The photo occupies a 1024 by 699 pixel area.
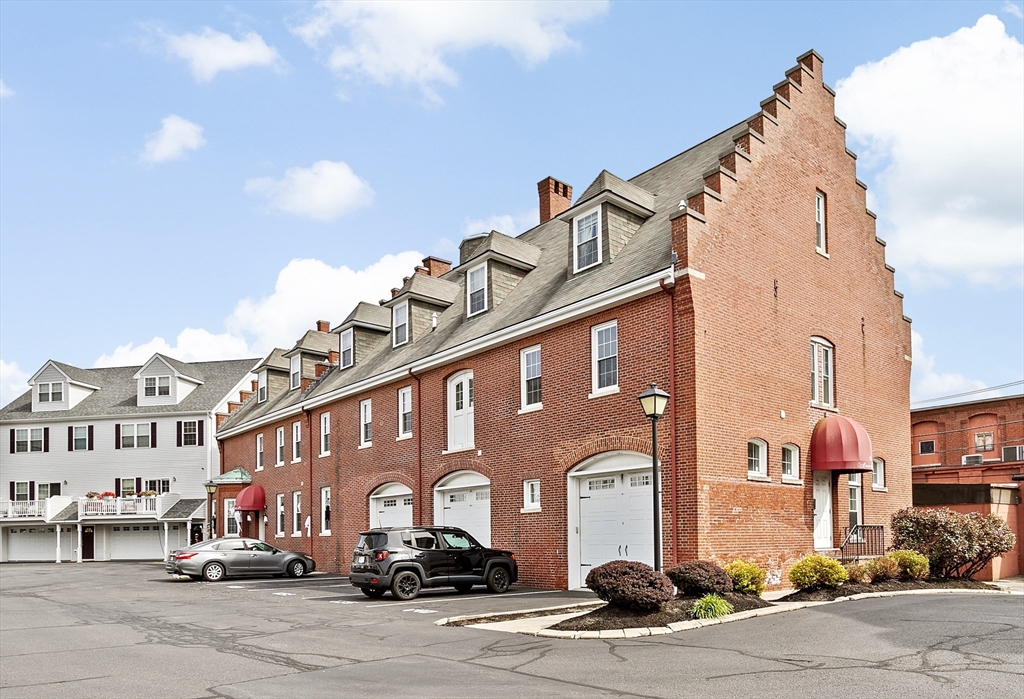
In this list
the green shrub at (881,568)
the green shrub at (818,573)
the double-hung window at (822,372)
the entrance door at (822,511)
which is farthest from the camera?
the double-hung window at (822,372)

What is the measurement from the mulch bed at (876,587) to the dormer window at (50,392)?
49243mm

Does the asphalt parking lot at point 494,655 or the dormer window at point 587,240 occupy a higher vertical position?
the dormer window at point 587,240

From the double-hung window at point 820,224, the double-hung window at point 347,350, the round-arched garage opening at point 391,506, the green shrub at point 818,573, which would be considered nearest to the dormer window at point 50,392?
the double-hung window at point 347,350

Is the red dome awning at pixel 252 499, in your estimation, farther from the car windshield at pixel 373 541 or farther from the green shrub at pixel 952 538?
the green shrub at pixel 952 538

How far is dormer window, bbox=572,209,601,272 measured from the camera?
22812 mm

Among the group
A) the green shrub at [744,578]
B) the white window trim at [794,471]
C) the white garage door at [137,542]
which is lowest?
the white garage door at [137,542]

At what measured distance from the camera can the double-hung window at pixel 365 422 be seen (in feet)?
102

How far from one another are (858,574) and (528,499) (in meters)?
7.94

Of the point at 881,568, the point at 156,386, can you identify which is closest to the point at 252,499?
the point at 156,386

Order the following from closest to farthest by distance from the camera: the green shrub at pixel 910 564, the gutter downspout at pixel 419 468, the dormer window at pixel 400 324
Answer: the green shrub at pixel 910 564 < the gutter downspout at pixel 419 468 < the dormer window at pixel 400 324

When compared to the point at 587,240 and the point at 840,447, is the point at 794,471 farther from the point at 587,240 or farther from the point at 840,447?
the point at 587,240

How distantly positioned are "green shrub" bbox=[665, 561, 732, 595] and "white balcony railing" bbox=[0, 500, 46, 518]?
4583 centimetres

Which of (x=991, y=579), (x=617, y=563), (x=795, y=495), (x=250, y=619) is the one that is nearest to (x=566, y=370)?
(x=795, y=495)

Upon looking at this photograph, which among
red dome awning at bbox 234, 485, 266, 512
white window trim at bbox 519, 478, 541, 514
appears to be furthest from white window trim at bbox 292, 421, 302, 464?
white window trim at bbox 519, 478, 541, 514
